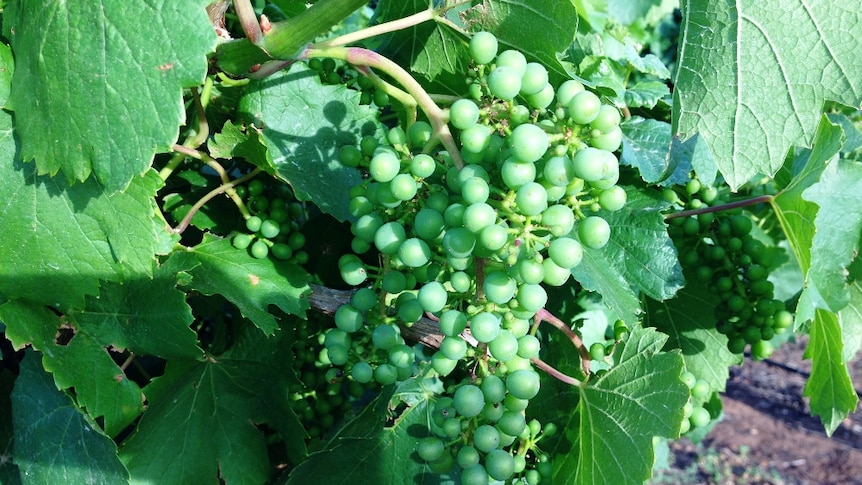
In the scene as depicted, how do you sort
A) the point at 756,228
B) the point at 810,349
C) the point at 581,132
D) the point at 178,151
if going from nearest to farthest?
1. the point at 581,132
2. the point at 178,151
3. the point at 810,349
4. the point at 756,228

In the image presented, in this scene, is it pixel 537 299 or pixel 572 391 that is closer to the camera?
pixel 537 299

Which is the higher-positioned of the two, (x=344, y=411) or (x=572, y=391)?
(x=572, y=391)

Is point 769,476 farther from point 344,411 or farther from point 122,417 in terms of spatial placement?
point 122,417

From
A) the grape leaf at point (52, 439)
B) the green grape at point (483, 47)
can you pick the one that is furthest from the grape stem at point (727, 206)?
the grape leaf at point (52, 439)

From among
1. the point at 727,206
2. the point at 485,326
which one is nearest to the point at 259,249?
the point at 485,326

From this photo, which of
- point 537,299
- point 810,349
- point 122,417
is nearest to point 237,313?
point 122,417

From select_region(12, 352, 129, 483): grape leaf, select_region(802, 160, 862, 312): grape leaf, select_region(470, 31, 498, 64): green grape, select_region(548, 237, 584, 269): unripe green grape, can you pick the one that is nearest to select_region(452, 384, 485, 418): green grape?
select_region(548, 237, 584, 269): unripe green grape

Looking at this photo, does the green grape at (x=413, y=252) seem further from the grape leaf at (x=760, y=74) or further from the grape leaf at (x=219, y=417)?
the grape leaf at (x=219, y=417)

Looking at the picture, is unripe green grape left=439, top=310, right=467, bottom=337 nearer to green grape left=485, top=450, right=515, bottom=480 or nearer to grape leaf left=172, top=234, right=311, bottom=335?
green grape left=485, top=450, right=515, bottom=480
